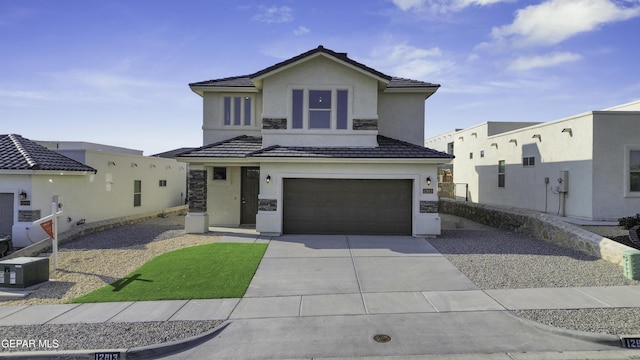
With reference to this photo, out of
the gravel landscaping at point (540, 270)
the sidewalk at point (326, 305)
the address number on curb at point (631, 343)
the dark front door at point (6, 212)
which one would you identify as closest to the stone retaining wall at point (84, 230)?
the dark front door at point (6, 212)

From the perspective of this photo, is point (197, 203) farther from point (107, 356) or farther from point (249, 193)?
point (107, 356)

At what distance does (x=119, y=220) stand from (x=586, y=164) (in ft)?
66.3

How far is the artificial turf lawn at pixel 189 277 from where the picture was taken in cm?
747

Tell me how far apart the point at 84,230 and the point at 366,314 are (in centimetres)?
1216

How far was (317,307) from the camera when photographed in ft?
22.3

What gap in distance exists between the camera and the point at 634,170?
47.1ft

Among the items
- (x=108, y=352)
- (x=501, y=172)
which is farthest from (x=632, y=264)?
(x=501, y=172)

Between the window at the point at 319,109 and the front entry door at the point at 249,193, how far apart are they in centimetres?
343

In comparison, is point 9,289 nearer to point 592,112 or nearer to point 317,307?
point 317,307

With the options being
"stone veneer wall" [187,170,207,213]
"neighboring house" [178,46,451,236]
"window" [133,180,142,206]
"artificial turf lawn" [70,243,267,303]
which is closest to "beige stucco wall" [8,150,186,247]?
"window" [133,180,142,206]

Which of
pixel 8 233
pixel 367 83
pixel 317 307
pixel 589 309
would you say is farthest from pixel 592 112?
pixel 8 233

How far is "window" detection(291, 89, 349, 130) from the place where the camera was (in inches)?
555

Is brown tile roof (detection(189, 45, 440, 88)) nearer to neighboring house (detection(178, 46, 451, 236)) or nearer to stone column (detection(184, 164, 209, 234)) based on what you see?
neighboring house (detection(178, 46, 451, 236))

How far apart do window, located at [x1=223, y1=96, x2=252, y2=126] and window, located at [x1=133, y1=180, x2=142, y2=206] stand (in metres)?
6.81
